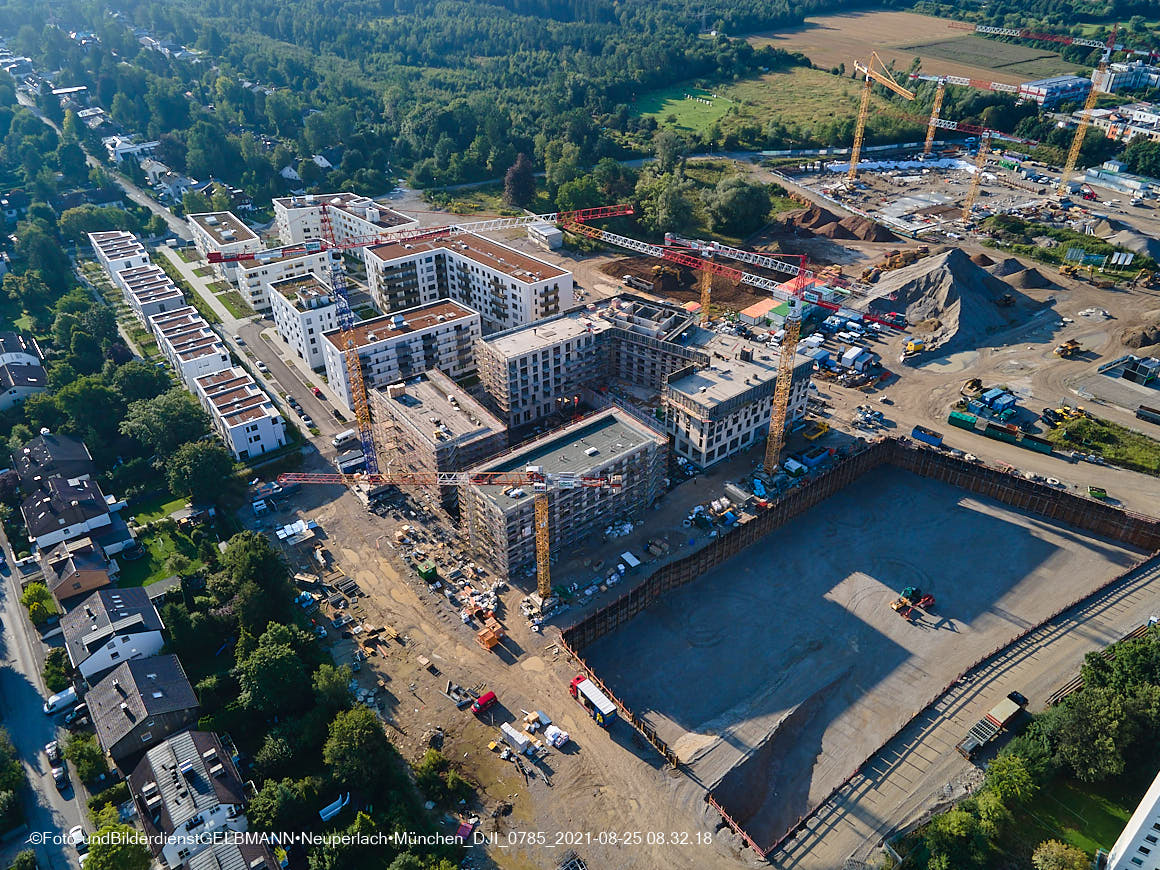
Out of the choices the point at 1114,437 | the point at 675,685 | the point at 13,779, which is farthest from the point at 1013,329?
the point at 13,779

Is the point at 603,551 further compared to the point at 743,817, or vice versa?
the point at 603,551

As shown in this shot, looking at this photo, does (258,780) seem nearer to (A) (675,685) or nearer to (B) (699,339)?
(A) (675,685)

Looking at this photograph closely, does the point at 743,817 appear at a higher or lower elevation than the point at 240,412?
lower

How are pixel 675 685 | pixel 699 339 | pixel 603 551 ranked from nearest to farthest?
1. pixel 675 685
2. pixel 603 551
3. pixel 699 339

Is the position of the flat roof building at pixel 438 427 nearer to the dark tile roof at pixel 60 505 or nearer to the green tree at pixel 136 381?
the dark tile roof at pixel 60 505

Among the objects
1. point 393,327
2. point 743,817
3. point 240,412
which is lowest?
point 743,817

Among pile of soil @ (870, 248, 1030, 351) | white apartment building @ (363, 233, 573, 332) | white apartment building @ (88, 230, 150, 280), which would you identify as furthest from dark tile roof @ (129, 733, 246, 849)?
pile of soil @ (870, 248, 1030, 351)

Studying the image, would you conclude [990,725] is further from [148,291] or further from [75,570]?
[148,291]

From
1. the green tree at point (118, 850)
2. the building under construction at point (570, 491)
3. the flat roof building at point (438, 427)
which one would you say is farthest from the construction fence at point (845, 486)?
the green tree at point (118, 850)
